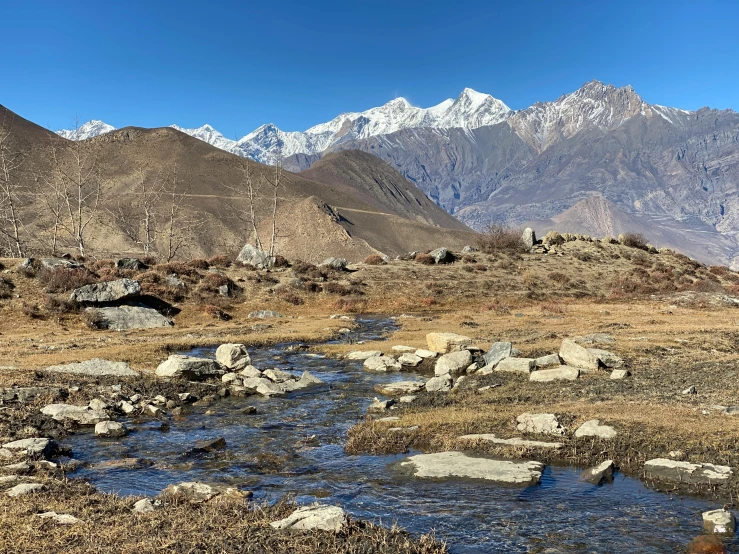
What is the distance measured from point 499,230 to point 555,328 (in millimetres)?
49232

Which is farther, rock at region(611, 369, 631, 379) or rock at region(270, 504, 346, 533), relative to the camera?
rock at region(611, 369, 631, 379)

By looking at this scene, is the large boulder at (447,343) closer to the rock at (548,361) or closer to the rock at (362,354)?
the rock at (362,354)

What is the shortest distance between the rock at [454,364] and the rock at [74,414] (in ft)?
44.3

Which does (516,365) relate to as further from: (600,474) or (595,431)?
(600,474)

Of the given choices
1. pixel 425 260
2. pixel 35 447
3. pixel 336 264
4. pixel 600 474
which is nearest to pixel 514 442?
pixel 600 474

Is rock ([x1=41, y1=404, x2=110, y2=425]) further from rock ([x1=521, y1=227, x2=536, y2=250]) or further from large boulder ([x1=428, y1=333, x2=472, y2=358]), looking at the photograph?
rock ([x1=521, y1=227, x2=536, y2=250])

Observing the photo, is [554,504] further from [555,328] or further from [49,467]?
[555,328]

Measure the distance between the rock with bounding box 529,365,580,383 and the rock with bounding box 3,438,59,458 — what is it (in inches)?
615

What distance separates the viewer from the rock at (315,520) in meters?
8.58

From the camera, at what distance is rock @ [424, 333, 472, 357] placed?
28359 millimetres

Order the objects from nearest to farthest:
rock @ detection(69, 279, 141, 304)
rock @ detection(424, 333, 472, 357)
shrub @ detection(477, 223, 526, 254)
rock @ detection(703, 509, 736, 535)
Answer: rock @ detection(703, 509, 736, 535), rock @ detection(424, 333, 472, 357), rock @ detection(69, 279, 141, 304), shrub @ detection(477, 223, 526, 254)

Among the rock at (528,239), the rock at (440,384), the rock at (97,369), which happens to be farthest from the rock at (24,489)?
the rock at (528,239)

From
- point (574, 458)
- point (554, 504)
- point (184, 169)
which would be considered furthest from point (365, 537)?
point (184, 169)

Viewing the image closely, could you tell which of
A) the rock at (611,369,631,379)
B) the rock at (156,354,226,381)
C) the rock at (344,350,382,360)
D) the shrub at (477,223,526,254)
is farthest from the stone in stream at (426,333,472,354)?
the shrub at (477,223,526,254)
